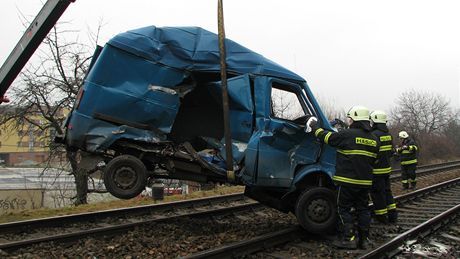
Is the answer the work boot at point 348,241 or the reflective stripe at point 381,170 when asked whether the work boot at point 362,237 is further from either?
the reflective stripe at point 381,170

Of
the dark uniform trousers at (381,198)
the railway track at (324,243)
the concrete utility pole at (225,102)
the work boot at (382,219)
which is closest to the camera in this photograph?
the railway track at (324,243)

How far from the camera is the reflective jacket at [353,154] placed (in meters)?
5.91

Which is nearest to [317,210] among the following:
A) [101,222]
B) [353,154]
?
[353,154]

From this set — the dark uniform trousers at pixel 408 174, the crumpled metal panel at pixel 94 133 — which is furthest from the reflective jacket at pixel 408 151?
the crumpled metal panel at pixel 94 133

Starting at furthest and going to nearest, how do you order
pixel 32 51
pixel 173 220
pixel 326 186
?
1. pixel 173 220
2. pixel 326 186
3. pixel 32 51

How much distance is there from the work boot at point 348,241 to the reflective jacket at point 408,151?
815 centimetres

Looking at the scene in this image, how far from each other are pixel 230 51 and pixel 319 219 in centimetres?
296

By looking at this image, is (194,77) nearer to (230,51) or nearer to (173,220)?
(230,51)

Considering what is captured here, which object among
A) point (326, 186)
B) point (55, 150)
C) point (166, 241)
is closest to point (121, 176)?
point (166, 241)

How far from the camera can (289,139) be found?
637 cm

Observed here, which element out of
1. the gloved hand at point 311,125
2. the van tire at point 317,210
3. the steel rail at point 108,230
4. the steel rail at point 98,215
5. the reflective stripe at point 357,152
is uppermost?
the gloved hand at point 311,125

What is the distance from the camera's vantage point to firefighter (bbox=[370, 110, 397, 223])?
7.73 metres

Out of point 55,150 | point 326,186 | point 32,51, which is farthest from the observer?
point 55,150

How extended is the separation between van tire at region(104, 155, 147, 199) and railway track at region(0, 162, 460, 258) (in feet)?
3.30
